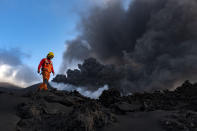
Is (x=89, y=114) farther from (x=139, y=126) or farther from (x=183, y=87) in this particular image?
(x=183, y=87)

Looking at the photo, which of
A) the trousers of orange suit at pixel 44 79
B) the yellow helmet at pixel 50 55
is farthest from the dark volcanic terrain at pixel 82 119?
the yellow helmet at pixel 50 55

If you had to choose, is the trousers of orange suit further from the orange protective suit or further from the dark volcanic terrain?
the dark volcanic terrain

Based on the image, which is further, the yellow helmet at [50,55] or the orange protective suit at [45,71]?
the yellow helmet at [50,55]

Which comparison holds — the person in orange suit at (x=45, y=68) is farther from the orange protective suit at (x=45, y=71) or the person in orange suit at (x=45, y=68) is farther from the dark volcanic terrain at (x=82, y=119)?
the dark volcanic terrain at (x=82, y=119)

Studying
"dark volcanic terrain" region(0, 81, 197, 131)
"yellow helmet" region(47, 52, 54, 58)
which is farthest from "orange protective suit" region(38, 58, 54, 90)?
"dark volcanic terrain" region(0, 81, 197, 131)

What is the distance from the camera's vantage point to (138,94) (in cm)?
1533

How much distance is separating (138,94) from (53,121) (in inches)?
397

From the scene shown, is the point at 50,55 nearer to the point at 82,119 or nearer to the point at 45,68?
the point at 45,68

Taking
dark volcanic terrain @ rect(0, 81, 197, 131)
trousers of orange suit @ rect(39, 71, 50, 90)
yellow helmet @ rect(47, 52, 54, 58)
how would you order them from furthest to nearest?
yellow helmet @ rect(47, 52, 54, 58), trousers of orange suit @ rect(39, 71, 50, 90), dark volcanic terrain @ rect(0, 81, 197, 131)

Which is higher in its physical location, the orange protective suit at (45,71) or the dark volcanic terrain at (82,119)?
the orange protective suit at (45,71)

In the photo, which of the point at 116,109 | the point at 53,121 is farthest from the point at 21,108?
the point at 116,109

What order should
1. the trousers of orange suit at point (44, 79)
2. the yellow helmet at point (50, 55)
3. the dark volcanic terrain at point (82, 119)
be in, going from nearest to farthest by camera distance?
the dark volcanic terrain at point (82, 119)
the trousers of orange suit at point (44, 79)
the yellow helmet at point (50, 55)

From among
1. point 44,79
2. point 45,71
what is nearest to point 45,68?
point 45,71

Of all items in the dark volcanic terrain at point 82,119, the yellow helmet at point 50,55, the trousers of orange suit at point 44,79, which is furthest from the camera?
the yellow helmet at point 50,55
